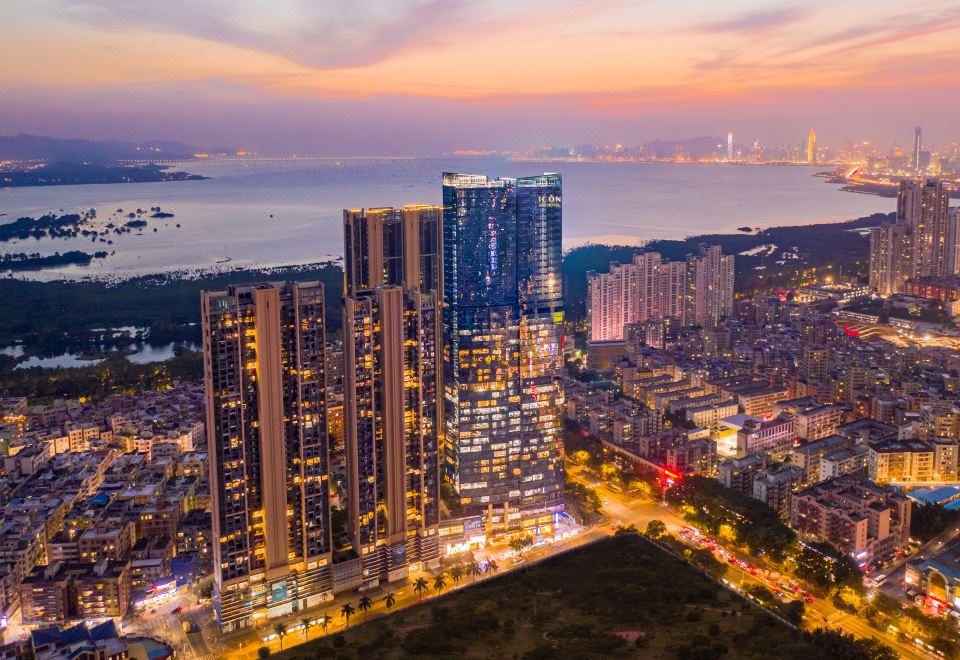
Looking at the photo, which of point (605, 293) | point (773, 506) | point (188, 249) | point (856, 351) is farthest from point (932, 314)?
point (188, 249)

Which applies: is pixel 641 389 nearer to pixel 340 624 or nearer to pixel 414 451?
pixel 414 451

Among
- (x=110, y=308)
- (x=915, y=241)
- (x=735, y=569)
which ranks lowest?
(x=735, y=569)

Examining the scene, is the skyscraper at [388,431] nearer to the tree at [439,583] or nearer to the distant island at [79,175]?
the tree at [439,583]

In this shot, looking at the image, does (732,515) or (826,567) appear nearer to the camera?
(826,567)

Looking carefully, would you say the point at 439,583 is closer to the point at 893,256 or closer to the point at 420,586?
the point at 420,586

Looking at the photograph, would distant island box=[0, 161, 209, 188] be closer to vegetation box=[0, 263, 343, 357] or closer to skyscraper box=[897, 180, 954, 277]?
vegetation box=[0, 263, 343, 357]

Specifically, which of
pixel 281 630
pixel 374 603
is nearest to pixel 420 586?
pixel 374 603

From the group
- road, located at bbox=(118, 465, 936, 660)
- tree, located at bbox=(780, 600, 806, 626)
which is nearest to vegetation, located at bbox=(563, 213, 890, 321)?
road, located at bbox=(118, 465, 936, 660)
